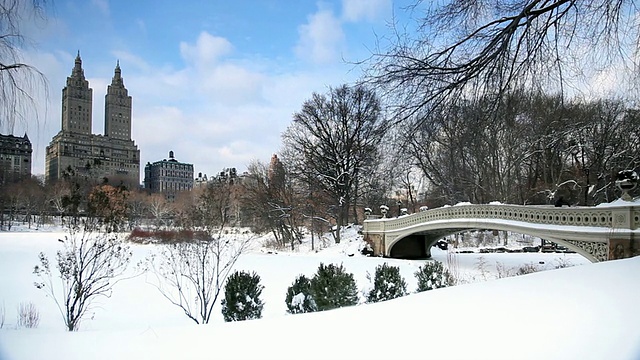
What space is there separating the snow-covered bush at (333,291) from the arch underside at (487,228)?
870 centimetres

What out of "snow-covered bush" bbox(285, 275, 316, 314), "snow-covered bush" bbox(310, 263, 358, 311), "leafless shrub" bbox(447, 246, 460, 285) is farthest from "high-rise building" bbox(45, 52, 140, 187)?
"leafless shrub" bbox(447, 246, 460, 285)

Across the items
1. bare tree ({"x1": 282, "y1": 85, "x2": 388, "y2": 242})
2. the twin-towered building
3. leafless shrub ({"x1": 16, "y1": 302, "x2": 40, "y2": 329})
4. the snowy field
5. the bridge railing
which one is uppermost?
bare tree ({"x1": 282, "y1": 85, "x2": 388, "y2": 242})

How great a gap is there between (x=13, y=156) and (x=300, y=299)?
4312 mm

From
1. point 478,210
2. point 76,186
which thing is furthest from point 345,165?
point 76,186

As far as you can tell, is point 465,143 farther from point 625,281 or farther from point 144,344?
point 144,344

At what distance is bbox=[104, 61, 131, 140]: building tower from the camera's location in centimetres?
534

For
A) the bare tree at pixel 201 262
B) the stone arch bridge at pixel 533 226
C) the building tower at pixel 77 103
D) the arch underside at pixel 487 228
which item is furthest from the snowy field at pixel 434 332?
the arch underside at pixel 487 228

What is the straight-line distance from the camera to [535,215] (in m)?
14.6

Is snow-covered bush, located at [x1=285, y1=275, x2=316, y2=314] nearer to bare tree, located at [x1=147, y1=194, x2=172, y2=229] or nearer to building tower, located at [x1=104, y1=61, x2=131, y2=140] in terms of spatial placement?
building tower, located at [x1=104, y1=61, x2=131, y2=140]

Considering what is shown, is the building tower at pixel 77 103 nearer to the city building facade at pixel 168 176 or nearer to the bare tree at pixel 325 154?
the city building facade at pixel 168 176

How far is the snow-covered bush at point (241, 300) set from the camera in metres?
6.23

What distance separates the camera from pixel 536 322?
2564mm

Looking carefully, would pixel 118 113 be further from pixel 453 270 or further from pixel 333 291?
pixel 453 270

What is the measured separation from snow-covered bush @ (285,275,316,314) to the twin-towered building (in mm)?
3456
